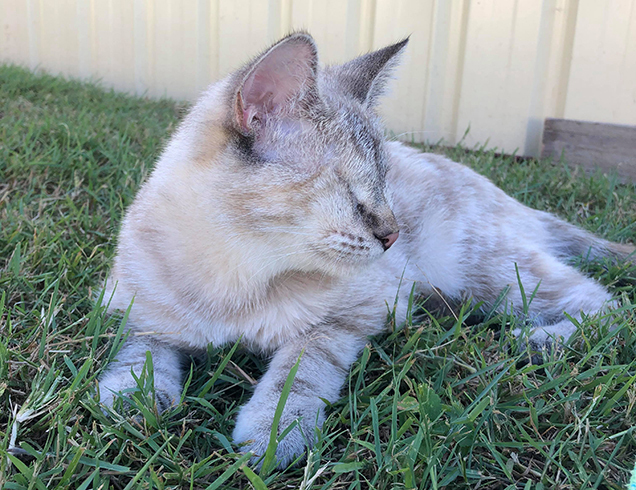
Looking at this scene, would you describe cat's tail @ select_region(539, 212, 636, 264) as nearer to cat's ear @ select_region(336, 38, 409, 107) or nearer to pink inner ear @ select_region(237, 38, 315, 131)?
cat's ear @ select_region(336, 38, 409, 107)

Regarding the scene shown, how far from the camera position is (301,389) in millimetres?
1442

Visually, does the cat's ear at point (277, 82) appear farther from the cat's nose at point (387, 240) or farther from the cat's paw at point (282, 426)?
the cat's paw at point (282, 426)

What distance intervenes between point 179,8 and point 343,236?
4.56 m

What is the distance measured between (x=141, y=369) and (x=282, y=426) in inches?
19.3

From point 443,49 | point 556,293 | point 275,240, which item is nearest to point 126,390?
point 275,240

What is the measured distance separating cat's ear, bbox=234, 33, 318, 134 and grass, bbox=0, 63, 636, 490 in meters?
0.68

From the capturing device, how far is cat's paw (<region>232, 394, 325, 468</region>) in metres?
1.24

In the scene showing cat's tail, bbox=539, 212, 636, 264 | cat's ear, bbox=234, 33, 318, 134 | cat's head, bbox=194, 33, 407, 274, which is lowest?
cat's tail, bbox=539, 212, 636, 264

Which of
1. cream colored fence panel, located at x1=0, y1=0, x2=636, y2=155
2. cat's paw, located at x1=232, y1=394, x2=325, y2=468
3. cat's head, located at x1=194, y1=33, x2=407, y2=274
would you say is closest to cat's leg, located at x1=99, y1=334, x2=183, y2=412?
cat's paw, located at x1=232, y1=394, x2=325, y2=468

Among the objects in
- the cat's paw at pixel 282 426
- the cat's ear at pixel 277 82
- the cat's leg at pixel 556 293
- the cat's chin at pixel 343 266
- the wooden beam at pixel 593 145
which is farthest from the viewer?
the wooden beam at pixel 593 145

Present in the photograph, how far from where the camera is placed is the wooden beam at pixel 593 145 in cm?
355

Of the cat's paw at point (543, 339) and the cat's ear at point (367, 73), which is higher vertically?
the cat's ear at point (367, 73)

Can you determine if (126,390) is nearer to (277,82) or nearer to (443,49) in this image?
(277,82)

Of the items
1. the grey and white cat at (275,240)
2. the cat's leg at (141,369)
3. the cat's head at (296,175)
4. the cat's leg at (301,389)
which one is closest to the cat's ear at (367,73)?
the grey and white cat at (275,240)
